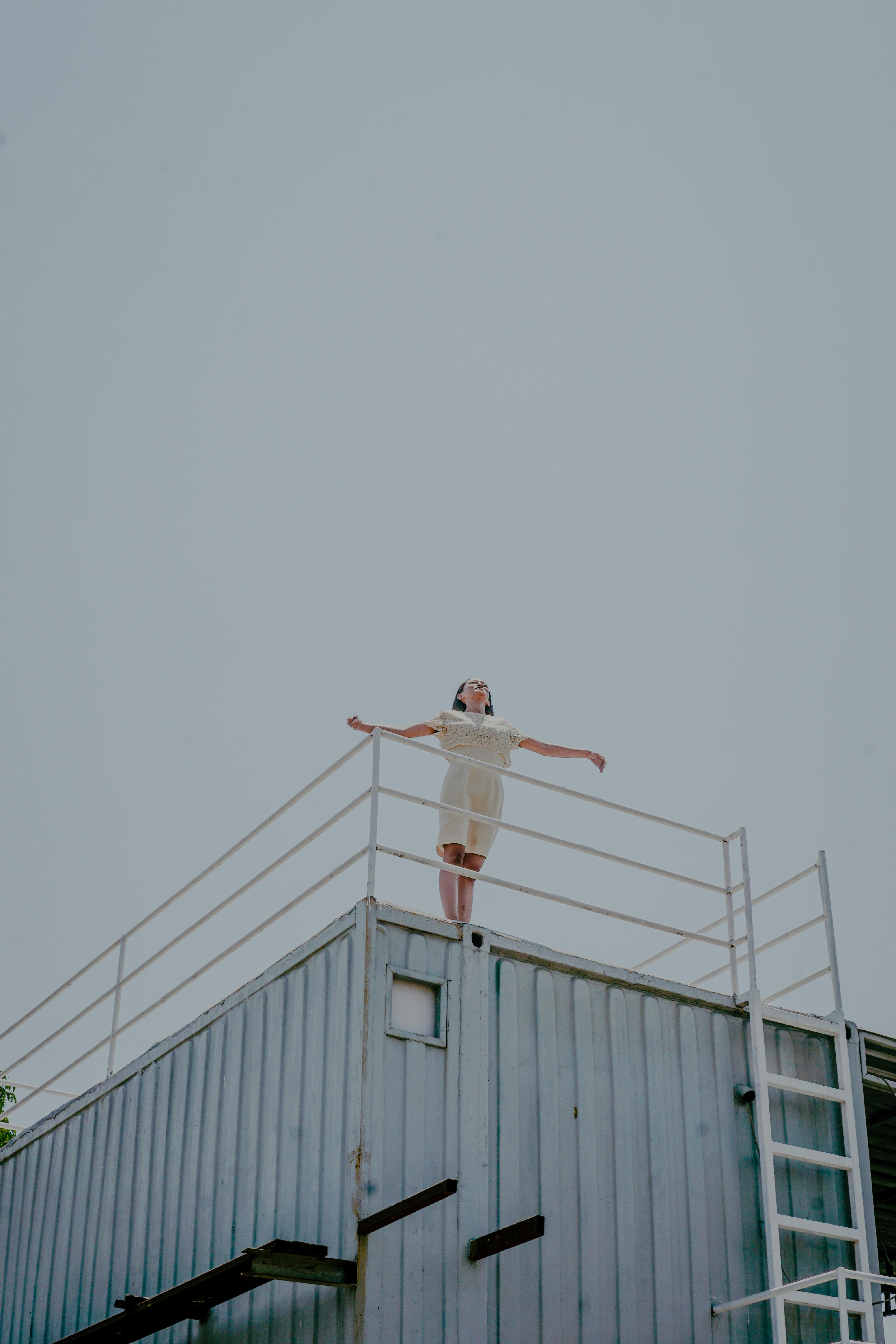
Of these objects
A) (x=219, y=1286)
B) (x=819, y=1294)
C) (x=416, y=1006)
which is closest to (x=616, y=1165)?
(x=416, y=1006)

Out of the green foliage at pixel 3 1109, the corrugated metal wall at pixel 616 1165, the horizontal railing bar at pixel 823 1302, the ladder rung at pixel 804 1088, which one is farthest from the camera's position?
the green foliage at pixel 3 1109

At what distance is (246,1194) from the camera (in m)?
9.44

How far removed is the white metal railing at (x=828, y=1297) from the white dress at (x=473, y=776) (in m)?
3.55

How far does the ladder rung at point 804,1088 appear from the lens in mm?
9891

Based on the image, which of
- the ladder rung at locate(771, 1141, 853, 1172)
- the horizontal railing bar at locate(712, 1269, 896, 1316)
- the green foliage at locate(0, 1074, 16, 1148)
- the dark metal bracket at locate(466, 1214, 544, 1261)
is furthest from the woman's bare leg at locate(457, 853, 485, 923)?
the green foliage at locate(0, 1074, 16, 1148)

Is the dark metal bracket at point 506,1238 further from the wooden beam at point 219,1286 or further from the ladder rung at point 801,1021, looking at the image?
the ladder rung at point 801,1021

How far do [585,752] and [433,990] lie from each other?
282 cm

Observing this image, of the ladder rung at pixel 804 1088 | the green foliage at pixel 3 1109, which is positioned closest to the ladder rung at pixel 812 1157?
the ladder rung at pixel 804 1088

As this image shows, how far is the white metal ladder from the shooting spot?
932cm

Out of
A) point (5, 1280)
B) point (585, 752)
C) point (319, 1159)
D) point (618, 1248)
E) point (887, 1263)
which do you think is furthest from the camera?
point (887, 1263)

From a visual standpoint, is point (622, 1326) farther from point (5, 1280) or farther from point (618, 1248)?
point (5, 1280)

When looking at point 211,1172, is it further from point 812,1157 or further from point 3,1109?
point 3,1109

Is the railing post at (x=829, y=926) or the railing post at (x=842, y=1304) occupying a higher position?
the railing post at (x=829, y=926)

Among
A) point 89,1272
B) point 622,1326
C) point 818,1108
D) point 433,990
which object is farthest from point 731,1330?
point 89,1272
